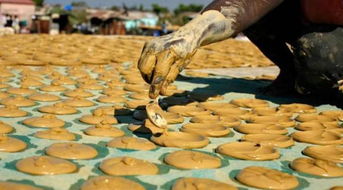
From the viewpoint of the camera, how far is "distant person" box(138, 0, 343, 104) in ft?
6.54

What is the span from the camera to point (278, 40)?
3.26 meters

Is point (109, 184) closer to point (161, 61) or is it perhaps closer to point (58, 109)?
point (161, 61)

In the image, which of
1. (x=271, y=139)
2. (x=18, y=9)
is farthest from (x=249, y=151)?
(x=18, y=9)

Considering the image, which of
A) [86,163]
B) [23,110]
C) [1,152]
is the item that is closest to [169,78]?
[86,163]

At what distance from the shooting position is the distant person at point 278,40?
199cm

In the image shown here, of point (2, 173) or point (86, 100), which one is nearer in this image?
point (2, 173)

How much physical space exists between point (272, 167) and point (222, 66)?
11.7ft

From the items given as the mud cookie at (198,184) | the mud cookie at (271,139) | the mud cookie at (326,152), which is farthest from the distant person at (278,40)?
the mud cookie at (326,152)

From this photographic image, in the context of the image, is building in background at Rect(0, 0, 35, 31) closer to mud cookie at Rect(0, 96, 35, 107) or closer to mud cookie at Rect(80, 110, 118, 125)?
mud cookie at Rect(0, 96, 35, 107)

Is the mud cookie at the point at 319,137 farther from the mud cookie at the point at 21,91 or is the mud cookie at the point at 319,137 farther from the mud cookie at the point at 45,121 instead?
the mud cookie at the point at 21,91

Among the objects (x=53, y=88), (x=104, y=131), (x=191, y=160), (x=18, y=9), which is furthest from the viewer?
(x=18, y=9)

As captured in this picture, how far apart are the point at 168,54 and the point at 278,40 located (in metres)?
1.54

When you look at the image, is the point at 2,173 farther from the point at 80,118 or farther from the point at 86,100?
the point at 86,100

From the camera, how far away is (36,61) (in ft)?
14.7
